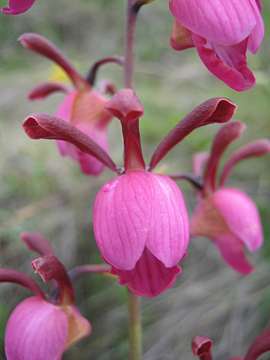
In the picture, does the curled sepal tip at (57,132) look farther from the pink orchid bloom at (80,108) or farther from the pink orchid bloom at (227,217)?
the pink orchid bloom at (227,217)

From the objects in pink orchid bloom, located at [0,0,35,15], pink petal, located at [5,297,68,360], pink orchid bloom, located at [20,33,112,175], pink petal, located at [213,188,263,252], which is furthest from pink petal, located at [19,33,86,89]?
pink petal, located at [5,297,68,360]

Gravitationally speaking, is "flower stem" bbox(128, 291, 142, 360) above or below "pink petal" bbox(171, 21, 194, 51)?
below

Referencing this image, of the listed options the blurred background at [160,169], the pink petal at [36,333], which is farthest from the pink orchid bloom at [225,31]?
the blurred background at [160,169]

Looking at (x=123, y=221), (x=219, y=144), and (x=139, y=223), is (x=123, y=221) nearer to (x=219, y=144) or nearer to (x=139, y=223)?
(x=139, y=223)

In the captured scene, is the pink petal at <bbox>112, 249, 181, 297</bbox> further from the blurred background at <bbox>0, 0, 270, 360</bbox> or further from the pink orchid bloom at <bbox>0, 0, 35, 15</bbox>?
the blurred background at <bbox>0, 0, 270, 360</bbox>

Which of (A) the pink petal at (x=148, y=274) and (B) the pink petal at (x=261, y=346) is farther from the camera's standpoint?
(B) the pink petal at (x=261, y=346)

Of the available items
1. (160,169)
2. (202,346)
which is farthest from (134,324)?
(160,169)

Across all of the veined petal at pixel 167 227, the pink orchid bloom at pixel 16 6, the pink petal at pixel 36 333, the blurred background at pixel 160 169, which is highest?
the pink orchid bloom at pixel 16 6
